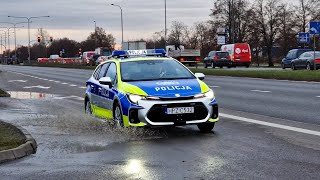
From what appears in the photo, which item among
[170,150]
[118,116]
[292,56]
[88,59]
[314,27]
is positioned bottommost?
[170,150]

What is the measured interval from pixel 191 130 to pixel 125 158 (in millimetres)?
3066

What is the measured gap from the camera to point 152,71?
10.8 m

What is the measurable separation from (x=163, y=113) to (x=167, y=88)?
18.3 inches

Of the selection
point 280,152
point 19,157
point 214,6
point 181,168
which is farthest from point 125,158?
point 214,6

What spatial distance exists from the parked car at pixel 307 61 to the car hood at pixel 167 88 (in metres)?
27.8

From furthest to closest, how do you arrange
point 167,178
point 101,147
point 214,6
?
1. point 214,6
2. point 101,147
3. point 167,178

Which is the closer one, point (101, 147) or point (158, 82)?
point (101, 147)

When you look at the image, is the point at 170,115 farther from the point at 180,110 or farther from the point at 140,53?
the point at 140,53

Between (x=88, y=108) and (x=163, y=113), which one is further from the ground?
(x=163, y=113)

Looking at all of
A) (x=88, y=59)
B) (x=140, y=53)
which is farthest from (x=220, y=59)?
(x=140, y=53)

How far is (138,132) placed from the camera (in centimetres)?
998

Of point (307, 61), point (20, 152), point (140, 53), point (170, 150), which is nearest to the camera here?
point (20, 152)

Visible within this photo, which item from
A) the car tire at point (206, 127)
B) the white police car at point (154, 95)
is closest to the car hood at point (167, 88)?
the white police car at point (154, 95)

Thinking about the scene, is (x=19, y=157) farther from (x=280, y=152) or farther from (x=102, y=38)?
(x=102, y=38)
